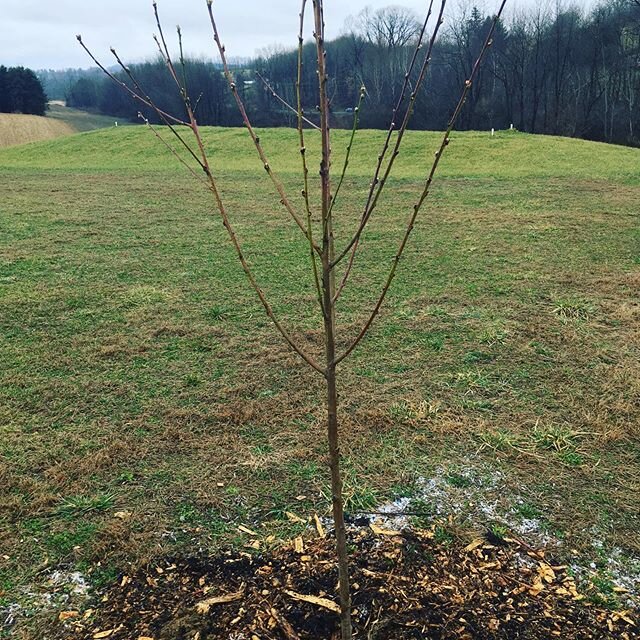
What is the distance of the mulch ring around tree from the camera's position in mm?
1905

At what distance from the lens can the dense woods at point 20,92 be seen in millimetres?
41188

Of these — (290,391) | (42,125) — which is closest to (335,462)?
(290,391)

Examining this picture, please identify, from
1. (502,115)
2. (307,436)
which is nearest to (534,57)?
(502,115)

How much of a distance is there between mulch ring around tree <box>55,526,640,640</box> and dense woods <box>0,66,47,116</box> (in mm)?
48830

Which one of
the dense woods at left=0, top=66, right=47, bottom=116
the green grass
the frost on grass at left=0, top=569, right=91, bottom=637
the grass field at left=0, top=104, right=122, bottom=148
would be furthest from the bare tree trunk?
the dense woods at left=0, top=66, right=47, bottom=116

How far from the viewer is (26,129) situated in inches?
1422

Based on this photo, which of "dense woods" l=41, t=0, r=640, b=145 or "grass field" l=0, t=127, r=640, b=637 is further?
"dense woods" l=41, t=0, r=640, b=145

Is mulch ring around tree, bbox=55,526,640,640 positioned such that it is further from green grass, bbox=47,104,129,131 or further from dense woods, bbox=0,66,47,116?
dense woods, bbox=0,66,47,116

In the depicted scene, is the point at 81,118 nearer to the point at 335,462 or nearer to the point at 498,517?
the point at 498,517

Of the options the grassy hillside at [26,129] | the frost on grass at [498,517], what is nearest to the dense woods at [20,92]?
the grassy hillside at [26,129]

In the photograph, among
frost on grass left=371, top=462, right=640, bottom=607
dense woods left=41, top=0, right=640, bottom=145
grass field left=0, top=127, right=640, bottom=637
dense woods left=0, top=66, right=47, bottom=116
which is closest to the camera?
frost on grass left=371, top=462, right=640, bottom=607

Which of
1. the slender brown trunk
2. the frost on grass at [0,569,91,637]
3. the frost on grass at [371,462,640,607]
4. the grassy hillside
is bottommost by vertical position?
the frost on grass at [371,462,640,607]

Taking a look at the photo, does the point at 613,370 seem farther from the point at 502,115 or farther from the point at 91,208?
the point at 502,115

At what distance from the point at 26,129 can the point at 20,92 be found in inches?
311
